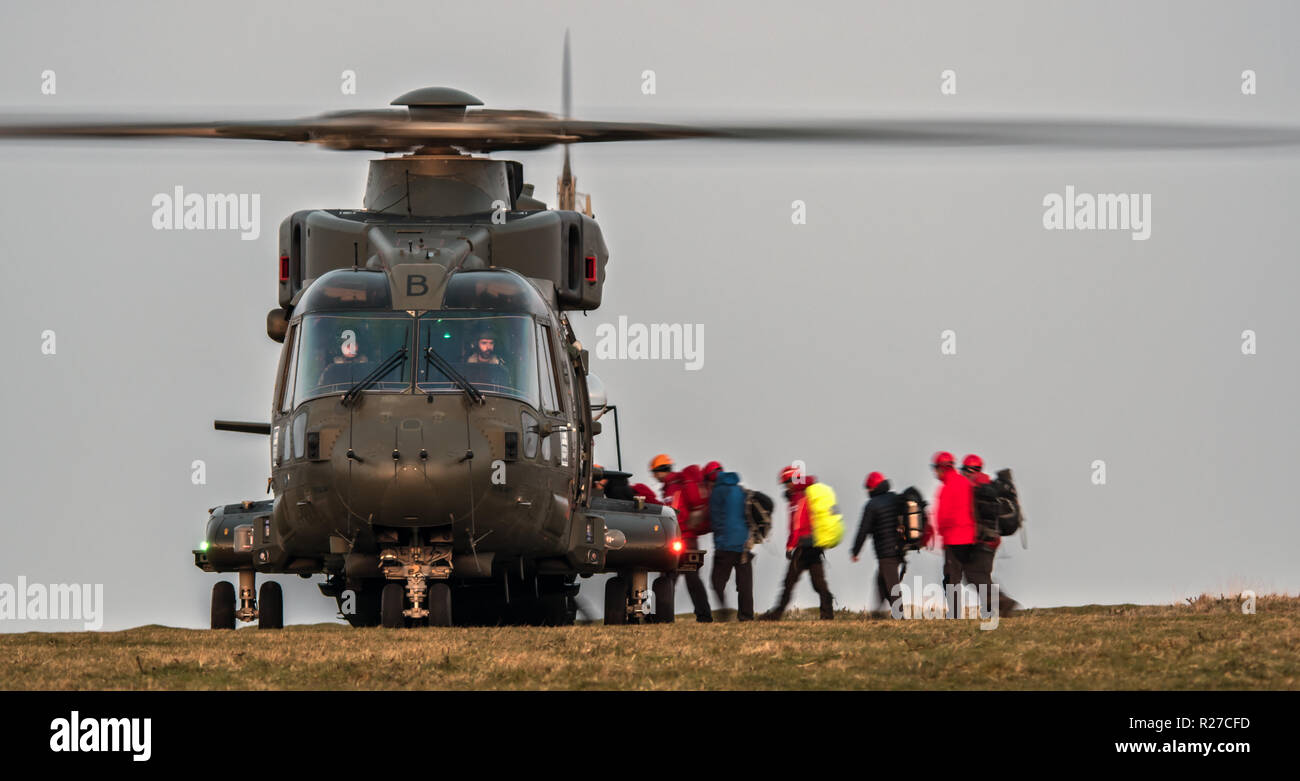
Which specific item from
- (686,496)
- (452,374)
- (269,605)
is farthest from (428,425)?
(686,496)

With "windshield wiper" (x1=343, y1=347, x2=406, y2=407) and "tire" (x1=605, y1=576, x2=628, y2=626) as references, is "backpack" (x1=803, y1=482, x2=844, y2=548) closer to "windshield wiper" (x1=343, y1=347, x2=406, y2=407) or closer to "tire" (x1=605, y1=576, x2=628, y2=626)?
"tire" (x1=605, y1=576, x2=628, y2=626)

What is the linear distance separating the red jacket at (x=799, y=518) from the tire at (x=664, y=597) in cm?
158

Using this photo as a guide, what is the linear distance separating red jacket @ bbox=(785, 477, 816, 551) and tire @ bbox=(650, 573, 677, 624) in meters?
1.58

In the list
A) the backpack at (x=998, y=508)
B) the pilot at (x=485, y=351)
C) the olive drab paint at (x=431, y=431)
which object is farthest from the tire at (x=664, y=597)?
the pilot at (x=485, y=351)

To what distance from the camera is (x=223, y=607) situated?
82.7 feet

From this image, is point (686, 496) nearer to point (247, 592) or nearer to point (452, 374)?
point (247, 592)

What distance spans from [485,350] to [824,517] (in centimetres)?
518

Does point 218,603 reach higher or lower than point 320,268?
lower

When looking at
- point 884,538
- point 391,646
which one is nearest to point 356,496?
point 391,646

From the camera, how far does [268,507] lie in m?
25.1

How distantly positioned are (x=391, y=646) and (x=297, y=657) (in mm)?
1157
